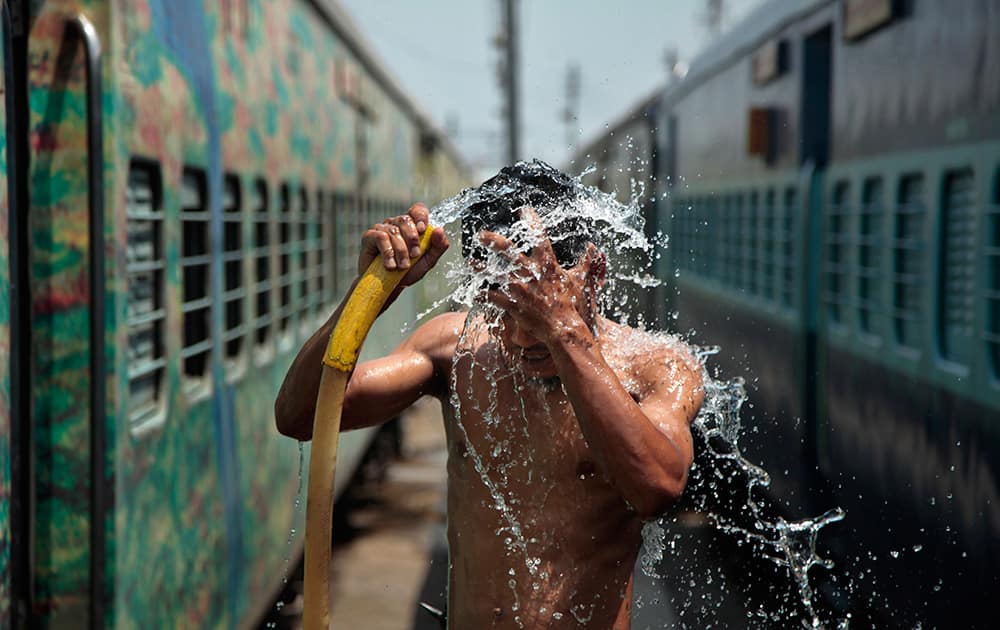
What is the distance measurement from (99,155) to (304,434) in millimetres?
1335

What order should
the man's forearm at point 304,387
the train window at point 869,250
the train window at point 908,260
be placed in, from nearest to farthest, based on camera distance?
the man's forearm at point 304,387
the train window at point 908,260
the train window at point 869,250

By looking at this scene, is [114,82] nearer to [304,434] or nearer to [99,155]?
[99,155]

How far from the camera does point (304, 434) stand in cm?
290

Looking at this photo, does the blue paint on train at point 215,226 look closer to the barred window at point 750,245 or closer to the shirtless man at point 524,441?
the shirtless man at point 524,441

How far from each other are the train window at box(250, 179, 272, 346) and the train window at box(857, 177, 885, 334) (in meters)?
2.87

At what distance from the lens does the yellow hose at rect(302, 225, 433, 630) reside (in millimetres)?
2514

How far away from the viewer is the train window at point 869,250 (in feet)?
20.9

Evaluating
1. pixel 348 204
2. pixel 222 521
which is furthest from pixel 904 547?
pixel 348 204

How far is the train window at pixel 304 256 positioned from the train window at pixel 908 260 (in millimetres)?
3335

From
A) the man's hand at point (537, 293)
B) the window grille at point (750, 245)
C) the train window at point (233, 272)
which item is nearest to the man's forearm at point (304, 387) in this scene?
the man's hand at point (537, 293)

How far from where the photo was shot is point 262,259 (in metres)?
6.84

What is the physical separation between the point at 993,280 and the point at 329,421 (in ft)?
9.66

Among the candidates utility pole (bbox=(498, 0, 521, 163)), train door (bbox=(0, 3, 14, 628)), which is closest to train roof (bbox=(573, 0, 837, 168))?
utility pole (bbox=(498, 0, 521, 163))

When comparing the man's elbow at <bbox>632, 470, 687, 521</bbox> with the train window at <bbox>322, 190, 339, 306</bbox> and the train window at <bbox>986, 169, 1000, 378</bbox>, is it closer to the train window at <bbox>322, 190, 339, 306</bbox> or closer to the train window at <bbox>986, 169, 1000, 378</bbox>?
the train window at <bbox>986, 169, 1000, 378</bbox>
